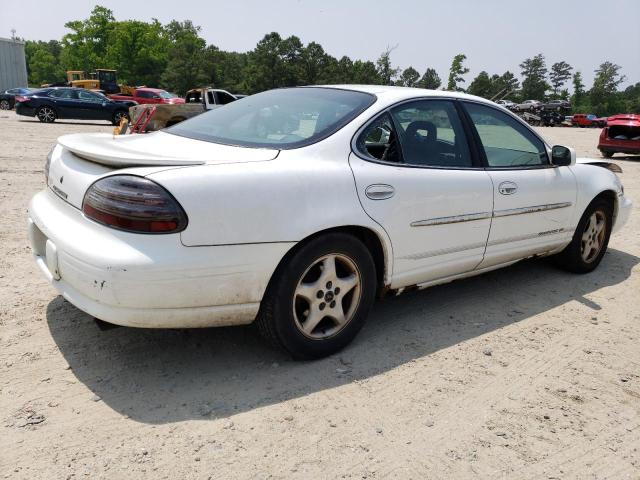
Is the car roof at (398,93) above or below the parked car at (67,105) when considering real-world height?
→ above

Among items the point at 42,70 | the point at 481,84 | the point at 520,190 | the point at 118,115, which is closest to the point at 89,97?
the point at 118,115

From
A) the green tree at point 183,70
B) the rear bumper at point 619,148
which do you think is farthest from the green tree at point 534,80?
the rear bumper at point 619,148

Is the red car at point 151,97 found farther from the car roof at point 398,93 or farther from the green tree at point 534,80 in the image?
the green tree at point 534,80

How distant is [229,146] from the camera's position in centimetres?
287

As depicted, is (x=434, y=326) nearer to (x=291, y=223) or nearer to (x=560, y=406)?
(x=560, y=406)

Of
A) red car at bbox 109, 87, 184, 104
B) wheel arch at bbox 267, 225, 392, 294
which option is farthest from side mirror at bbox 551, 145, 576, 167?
red car at bbox 109, 87, 184, 104

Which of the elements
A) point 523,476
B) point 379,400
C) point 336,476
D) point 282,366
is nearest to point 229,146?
point 282,366

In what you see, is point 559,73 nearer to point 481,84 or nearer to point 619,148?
point 481,84

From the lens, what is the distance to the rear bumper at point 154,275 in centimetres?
232

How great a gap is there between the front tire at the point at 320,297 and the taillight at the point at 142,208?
60 cm

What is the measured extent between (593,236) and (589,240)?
0.23ft

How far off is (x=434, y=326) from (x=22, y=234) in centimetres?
381

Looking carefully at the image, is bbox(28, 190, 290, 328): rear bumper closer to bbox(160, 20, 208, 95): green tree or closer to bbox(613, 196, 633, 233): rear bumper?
bbox(613, 196, 633, 233): rear bumper

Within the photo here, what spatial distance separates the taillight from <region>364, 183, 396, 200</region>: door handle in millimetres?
1027
